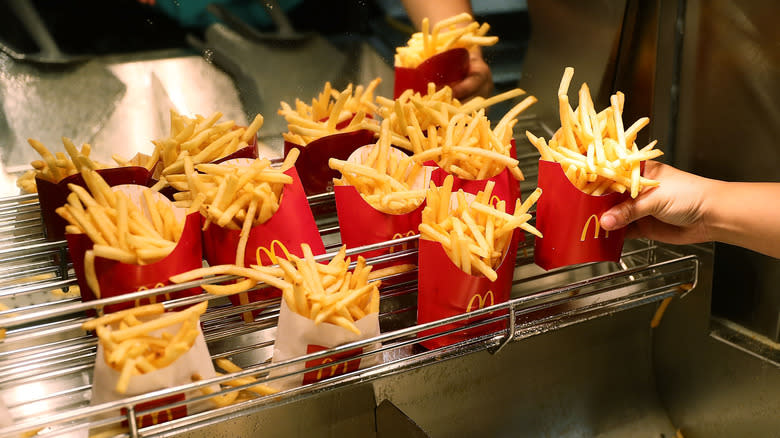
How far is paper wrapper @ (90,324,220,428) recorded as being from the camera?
0.86m

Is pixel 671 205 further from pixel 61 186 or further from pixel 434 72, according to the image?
pixel 61 186

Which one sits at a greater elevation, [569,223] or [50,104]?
[50,104]

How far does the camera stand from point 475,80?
1.64m

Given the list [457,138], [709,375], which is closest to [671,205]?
[457,138]

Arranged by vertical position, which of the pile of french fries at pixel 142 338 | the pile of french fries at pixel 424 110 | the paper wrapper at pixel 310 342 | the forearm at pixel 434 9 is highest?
the forearm at pixel 434 9

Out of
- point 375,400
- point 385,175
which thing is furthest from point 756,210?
point 375,400

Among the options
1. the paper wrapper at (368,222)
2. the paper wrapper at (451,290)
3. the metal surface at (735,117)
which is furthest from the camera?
the metal surface at (735,117)

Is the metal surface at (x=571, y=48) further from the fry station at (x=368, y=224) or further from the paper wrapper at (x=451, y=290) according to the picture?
the paper wrapper at (x=451, y=290)

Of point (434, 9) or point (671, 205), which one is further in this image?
point (434, 9)

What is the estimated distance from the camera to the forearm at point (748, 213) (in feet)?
3.97

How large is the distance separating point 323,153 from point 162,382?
0.65 m

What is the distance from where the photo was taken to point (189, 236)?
1042mm

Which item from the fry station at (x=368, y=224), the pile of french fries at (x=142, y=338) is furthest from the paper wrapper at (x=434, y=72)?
the pile of french fries at (x=142, y=338)

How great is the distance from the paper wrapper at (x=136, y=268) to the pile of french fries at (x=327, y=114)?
372 mm
